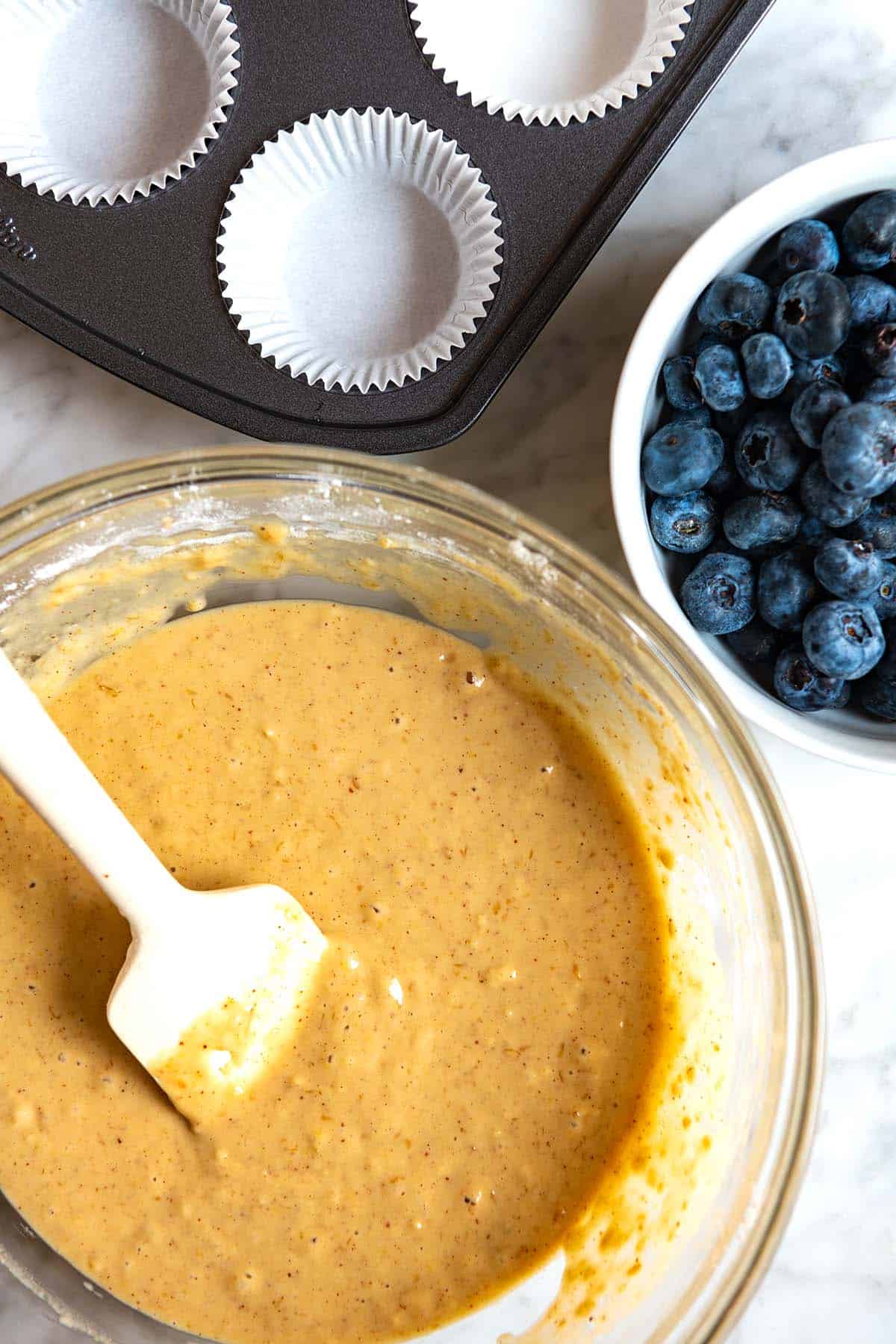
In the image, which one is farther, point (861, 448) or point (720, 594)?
point (720, 594)

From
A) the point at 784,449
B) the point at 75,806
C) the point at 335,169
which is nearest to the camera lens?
the point at 75,806

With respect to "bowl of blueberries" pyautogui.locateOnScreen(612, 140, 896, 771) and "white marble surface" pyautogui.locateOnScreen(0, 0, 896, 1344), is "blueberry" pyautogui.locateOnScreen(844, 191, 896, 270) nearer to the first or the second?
"bowl of blueberries" pyautogui.locateOnScreen(612, 140, 896, 771)

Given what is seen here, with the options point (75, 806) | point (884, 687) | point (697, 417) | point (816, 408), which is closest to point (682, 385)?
point (697, 417)

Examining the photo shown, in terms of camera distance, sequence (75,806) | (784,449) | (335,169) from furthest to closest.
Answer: (335,169), (784,449), (75,806)

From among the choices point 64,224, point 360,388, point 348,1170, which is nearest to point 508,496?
point 360,388

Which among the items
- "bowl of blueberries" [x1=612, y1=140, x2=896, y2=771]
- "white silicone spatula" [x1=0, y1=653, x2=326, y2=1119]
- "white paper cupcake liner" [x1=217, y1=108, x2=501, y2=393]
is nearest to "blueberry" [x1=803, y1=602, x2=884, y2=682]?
"bowl of blueberries" [x1=612, y1=140, x2=896, y2=771]

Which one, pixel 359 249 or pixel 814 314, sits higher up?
pixel 814 314

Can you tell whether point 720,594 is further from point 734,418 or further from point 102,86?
point 102,86

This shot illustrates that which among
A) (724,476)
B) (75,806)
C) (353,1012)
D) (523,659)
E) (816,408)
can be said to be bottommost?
(353,1012)
